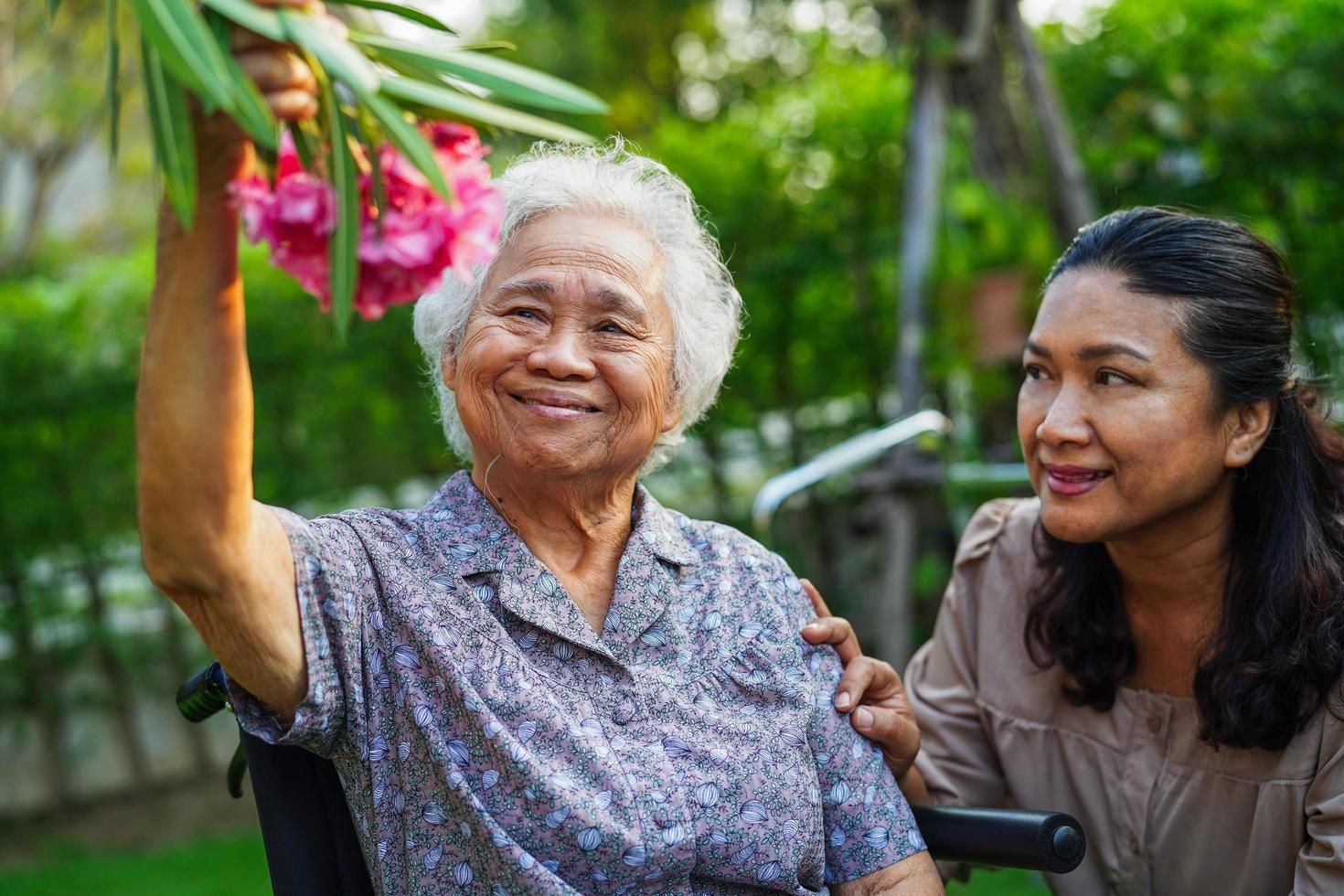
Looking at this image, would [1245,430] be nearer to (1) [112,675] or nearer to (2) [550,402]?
(2) [550,402]

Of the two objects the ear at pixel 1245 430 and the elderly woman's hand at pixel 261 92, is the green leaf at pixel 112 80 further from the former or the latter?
the ear at pixel 1245 430

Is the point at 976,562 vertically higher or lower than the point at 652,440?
lower

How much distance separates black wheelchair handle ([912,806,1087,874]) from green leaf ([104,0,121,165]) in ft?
5.16

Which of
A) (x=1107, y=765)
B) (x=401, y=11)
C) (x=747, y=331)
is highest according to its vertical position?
(x=747, y=331)

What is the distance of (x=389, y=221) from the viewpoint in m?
1.27

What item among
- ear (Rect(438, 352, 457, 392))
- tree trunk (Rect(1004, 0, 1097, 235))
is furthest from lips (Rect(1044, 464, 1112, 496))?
tree trunk (Rect(1004, 0, 1097, 235))

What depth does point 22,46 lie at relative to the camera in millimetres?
10164

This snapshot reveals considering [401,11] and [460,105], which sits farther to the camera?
[401,11]

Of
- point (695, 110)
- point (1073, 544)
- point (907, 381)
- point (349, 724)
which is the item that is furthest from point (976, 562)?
point (695, 110)

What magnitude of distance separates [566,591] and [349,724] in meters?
0.37

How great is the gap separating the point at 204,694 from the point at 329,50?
38.8 inches

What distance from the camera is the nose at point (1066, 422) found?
2.03m

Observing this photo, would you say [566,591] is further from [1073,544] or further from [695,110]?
[695,110]

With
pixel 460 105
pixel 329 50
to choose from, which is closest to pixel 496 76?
pixel 460 105
